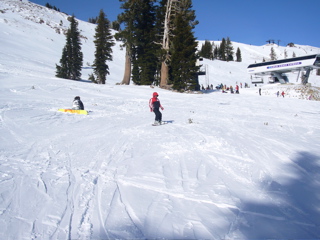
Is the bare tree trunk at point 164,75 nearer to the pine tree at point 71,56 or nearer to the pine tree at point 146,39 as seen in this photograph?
the pine tree at point 146,39

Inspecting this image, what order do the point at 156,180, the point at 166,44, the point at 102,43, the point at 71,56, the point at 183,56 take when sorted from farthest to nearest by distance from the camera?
the point at 71,56 → the point at 102,43 → the point at 166,44 → the point at 183,56 → the point at 156,180

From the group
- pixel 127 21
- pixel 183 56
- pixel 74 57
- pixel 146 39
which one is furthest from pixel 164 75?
pixel 74 57

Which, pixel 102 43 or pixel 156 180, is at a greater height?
pixel 102 43

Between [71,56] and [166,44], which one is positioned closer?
[166,44]

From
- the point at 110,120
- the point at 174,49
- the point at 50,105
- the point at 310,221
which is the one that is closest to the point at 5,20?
the point at 174,49

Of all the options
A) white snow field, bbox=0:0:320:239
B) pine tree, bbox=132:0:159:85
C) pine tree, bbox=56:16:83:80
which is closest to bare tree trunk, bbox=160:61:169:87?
pine tree, bbox=132:0:159:85

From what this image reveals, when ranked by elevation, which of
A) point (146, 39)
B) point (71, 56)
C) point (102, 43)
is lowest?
point (71, 56)

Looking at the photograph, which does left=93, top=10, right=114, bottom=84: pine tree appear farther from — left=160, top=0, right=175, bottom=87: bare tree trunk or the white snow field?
the white snow field

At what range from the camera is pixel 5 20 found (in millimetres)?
56719

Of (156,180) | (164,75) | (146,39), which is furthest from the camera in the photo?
(146,39)

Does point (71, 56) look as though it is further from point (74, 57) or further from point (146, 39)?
point (146, 39)

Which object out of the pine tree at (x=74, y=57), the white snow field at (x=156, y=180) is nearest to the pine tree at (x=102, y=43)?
the pine tree at (x=74, y=57)

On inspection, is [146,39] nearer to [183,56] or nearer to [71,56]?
[183,56]

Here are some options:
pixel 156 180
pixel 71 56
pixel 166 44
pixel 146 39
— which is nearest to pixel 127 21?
pixel 146 39
